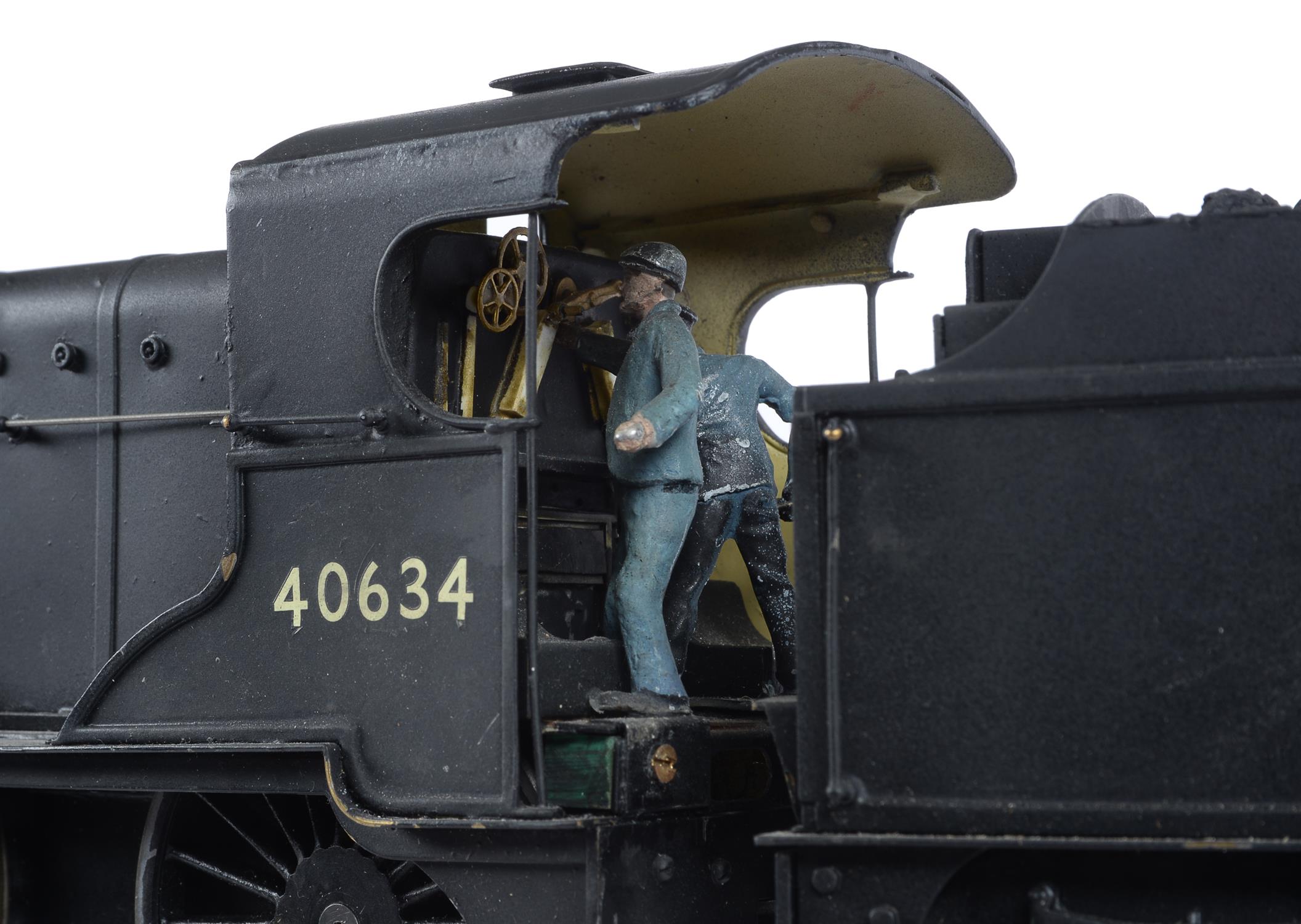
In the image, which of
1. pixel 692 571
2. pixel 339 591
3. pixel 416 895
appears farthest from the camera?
pixel 692 571

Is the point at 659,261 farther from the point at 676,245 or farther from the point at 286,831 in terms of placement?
the point at 286,831

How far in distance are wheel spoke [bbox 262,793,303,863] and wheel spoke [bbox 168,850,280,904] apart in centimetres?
14

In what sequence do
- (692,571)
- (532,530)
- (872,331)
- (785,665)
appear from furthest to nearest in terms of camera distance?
(872,331) → (785,665) → (692,571) → (532,530)

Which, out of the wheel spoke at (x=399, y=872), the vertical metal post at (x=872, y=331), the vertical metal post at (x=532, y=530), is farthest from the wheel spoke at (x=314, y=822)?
the vertical metal post at (x=872, y=331)

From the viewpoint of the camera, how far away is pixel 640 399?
16.0 feet

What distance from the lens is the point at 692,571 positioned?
5.09 metres

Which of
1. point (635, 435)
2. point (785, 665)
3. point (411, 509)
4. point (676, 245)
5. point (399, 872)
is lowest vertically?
point (399, 872)

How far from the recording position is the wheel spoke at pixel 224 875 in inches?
196

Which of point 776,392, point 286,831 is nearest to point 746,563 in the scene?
point 776,392

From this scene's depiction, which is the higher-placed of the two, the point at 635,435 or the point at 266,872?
the point at 635,435

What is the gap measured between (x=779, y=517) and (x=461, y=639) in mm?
1579

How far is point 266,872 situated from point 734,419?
2130mm

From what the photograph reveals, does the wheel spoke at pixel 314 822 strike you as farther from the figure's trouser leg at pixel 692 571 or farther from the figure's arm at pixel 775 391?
the figure's arm at pixel 775 391

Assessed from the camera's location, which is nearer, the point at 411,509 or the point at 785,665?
the point at 411,509
